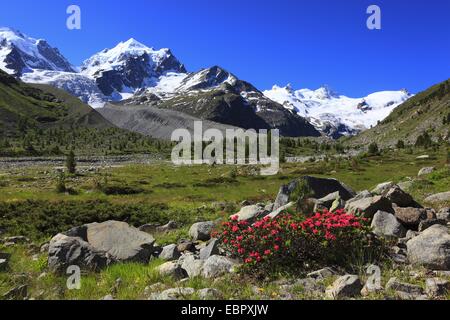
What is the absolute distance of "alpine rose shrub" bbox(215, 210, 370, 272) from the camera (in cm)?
1133

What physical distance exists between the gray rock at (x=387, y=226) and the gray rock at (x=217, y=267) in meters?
5.14

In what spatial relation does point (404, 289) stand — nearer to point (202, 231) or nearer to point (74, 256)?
point (74, 256)

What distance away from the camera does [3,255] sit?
48.5 feet

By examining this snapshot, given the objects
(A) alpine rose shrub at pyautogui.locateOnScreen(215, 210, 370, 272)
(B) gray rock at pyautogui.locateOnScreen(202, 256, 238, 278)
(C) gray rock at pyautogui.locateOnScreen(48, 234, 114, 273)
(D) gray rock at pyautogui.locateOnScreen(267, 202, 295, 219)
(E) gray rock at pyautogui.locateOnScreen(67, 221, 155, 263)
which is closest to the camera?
(A) alpine rose shrub at pyautogui.locateOnScreen(215, 210, 370, 272)

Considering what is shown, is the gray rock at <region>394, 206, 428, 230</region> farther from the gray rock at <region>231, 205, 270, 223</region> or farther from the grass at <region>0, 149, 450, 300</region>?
the gray rock at <region>231, 205, 270, 223</region>

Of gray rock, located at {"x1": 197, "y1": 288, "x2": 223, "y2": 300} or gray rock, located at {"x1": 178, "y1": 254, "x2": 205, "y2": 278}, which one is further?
gray rock, located at {"x1": 178, "y1": 254, "x2": 205, "y2": 278}

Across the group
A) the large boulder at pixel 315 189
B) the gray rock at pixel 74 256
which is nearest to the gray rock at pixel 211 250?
the gray rock at pixel 74 256

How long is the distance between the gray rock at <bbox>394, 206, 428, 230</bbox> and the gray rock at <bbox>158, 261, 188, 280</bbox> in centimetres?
811

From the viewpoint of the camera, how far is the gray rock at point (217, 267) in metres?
11.4

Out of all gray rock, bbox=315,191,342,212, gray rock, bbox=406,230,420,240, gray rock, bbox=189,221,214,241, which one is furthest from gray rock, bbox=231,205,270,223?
gray rock, bbox=406,230,420,240

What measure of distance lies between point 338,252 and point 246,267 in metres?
2.55

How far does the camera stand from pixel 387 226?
1446 cm

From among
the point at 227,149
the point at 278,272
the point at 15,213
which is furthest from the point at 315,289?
the point at 227,149
